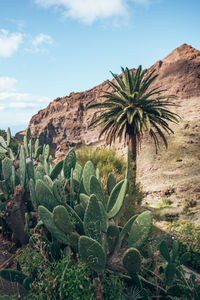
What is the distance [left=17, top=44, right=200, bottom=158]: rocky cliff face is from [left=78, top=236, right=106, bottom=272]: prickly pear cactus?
34327 mm

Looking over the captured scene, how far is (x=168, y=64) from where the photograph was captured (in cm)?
4628

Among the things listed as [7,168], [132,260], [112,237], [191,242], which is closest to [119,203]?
[112,237]

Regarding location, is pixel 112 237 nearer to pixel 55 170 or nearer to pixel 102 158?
pixel 55 170

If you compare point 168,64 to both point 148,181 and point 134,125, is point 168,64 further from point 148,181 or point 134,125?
point 134,125

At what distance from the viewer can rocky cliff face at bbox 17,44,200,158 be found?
42406mm

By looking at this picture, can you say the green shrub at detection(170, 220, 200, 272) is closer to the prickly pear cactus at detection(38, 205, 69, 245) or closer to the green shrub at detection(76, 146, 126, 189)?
the green shrub at detection(76, 146, 126, 189)


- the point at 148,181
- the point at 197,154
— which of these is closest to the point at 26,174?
the point at 148,181

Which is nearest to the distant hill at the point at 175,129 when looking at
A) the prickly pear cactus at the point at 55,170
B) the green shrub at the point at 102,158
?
the green shrub at the point at 102,158

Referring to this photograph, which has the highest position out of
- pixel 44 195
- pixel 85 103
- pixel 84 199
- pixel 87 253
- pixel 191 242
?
pixel 85 103

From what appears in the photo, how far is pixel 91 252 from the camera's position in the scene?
6.81 ft

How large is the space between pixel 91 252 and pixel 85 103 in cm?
5028

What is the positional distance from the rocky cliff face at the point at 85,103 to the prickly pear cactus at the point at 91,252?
34.3m

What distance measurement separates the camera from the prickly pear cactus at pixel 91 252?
204 centimetres

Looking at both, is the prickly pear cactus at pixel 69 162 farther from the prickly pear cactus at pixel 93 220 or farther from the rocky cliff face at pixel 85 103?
the rocky cliff face at pixel 85 103
